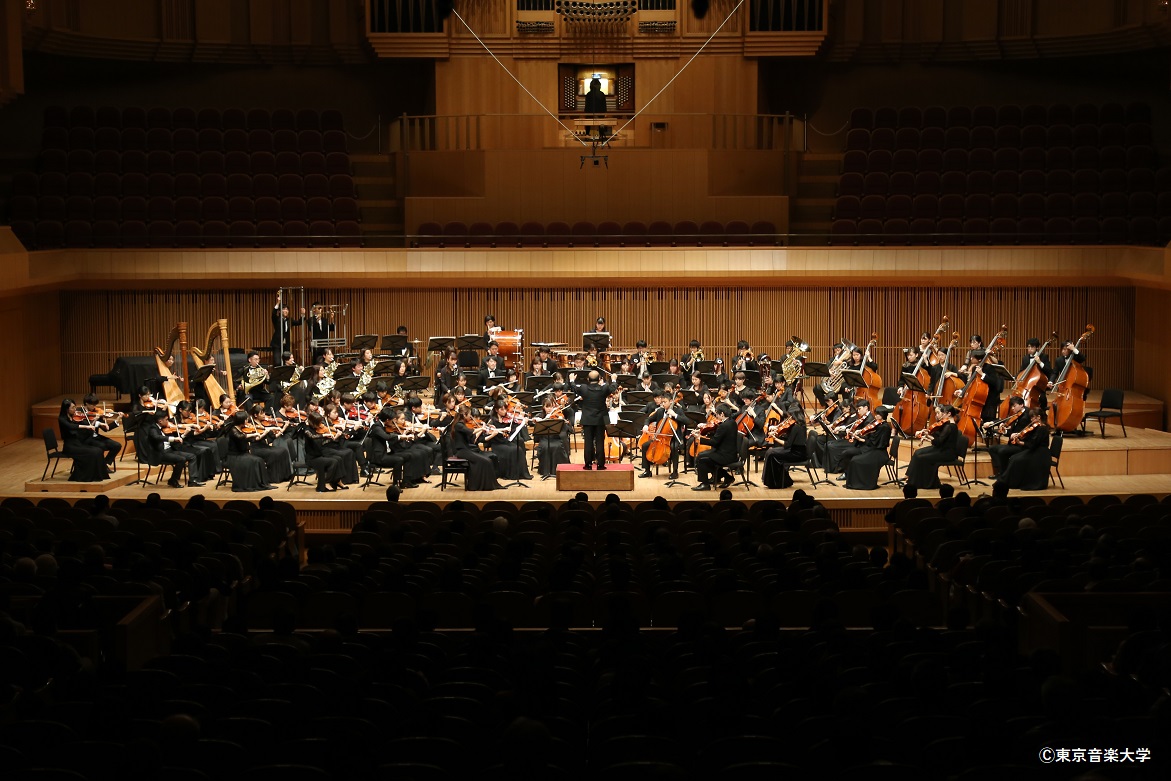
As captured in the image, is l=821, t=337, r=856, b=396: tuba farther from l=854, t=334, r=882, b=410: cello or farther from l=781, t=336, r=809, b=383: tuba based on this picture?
l=781, t=336, r=809, b=383: tuba

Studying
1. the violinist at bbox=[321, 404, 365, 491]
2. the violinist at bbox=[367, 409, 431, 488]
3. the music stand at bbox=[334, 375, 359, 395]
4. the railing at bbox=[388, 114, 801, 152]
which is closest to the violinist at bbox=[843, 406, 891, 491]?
the violinist at bbox=[367, 409, 431, 488]

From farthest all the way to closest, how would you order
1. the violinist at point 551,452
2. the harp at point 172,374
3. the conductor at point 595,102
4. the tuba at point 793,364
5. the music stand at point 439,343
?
the conductor at point 595,102
the music stand at point 439,343
the tuba at point 793,364
the harp at point 172,374
the violinist at point 551,452

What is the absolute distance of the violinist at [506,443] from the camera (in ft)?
43.1

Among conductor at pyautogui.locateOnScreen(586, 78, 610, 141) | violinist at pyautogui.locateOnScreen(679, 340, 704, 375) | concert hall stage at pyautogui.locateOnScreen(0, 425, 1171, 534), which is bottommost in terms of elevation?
concert hall stage at pyautogui.locateOnScreen(0, 425, 1171, 534)

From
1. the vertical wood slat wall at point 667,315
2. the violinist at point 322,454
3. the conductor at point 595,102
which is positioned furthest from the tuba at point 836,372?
the conductor at point 595,102

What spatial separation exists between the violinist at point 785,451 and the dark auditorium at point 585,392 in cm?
5

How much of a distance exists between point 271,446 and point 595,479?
350 centimetres

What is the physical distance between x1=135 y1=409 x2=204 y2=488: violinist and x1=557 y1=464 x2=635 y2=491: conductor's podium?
391cm

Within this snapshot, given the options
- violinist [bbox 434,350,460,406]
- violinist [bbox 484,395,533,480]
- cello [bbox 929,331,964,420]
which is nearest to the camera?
violinist [bbox 484,395,533,480]

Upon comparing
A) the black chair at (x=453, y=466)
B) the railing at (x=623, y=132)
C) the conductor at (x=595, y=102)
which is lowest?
the black chair at (x=453, y=466)

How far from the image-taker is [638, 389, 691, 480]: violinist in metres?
13.0

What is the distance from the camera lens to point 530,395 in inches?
521

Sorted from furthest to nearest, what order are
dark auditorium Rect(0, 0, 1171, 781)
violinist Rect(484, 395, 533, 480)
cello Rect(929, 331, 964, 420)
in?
cello Rect(929, 331, 964, 420), violinist Rect(484, 395, 533, 480), dark auditorium Rect(0, 0, 1171, 781)

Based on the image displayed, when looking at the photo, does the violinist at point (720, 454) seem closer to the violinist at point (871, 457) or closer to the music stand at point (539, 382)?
A: the violinist at point (871, 457)
